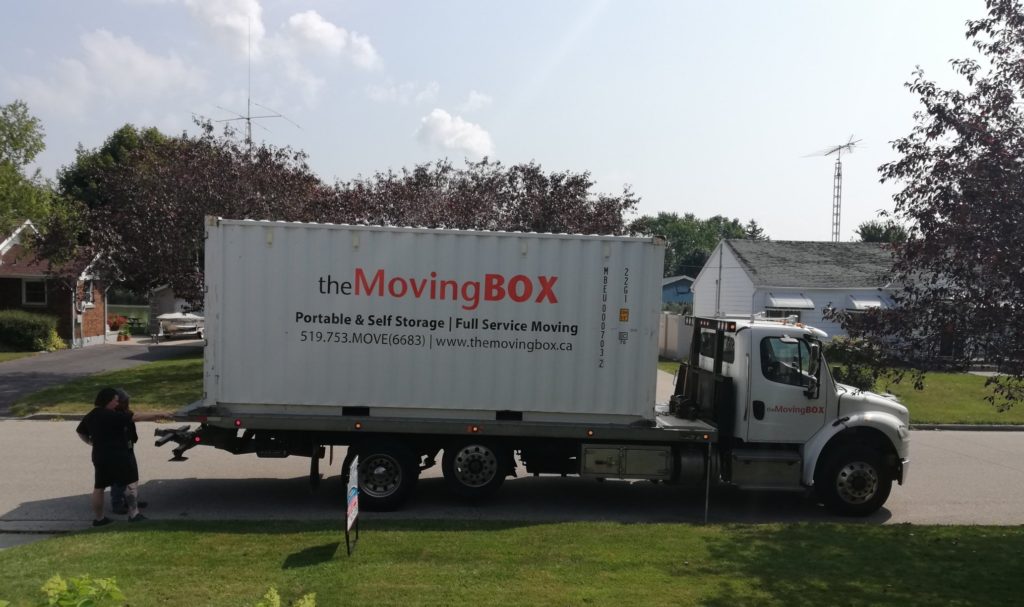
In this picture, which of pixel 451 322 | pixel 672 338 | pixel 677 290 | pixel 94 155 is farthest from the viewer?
pixel 677 290

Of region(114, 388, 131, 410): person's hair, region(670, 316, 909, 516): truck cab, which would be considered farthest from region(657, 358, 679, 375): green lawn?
region(114, 388, 131, 410): person's hair

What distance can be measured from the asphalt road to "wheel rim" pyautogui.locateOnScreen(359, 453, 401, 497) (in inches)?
11.7

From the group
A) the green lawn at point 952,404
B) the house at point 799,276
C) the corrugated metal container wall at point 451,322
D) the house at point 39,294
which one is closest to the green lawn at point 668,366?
the house at point 799,276

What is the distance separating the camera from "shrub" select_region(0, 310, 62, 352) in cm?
2762

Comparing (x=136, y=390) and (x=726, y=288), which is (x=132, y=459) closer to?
(x=136, y=390)

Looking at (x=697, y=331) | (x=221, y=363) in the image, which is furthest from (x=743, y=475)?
(x=221, y=363)

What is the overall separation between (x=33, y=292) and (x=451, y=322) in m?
28.2

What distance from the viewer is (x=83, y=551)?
7.23 meters

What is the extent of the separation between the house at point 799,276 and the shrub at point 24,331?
79.9 ft

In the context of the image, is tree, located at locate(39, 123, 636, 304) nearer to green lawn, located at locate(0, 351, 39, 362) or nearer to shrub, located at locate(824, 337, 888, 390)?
green lawn, located at locate(0, 351, 39, 362)

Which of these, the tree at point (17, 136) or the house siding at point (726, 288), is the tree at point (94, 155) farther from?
the house siding at point (726, 288)

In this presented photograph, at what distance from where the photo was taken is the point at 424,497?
9.85m

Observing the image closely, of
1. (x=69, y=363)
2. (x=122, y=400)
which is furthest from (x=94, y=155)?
(x=122, y=400)

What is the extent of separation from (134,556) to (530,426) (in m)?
4.19
